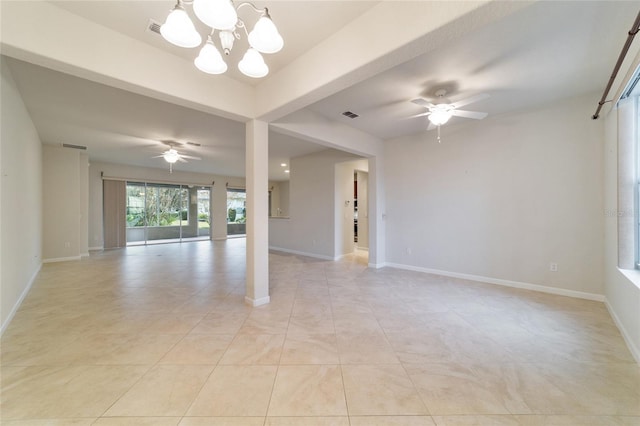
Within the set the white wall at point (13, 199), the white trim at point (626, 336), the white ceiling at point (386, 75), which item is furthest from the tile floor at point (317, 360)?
the white ceiling at point (386, 75)

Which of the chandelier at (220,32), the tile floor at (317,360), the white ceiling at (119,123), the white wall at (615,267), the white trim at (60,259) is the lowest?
the tile floor at (317,360)

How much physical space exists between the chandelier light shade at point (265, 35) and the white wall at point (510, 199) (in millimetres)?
4105

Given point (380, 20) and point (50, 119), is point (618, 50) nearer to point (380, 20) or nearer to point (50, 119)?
point (380, 20)

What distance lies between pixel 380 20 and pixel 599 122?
369 centimetres

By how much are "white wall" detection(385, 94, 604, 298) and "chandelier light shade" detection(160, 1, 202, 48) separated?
451 centimetres

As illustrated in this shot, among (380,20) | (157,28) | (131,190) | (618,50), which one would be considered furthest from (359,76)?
(131,190)

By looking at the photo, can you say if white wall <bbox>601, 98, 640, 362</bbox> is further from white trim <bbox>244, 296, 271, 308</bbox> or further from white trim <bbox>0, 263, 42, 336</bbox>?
white trim <bbox>0, 263, 42, 336</bbox>

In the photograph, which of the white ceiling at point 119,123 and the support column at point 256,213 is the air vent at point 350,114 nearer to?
the support column at point 256,213

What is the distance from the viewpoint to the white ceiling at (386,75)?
194 cm

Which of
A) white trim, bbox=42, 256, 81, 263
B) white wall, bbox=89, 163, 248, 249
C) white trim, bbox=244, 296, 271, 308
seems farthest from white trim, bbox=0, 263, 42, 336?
white wall, bbox=89, 163, 248, 249

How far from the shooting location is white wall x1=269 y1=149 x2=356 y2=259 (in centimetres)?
623

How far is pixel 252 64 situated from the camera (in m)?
1.81

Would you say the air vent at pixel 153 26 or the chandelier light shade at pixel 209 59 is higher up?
the air vent at pixel 153 26

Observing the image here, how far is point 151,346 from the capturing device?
2227 millimetres
